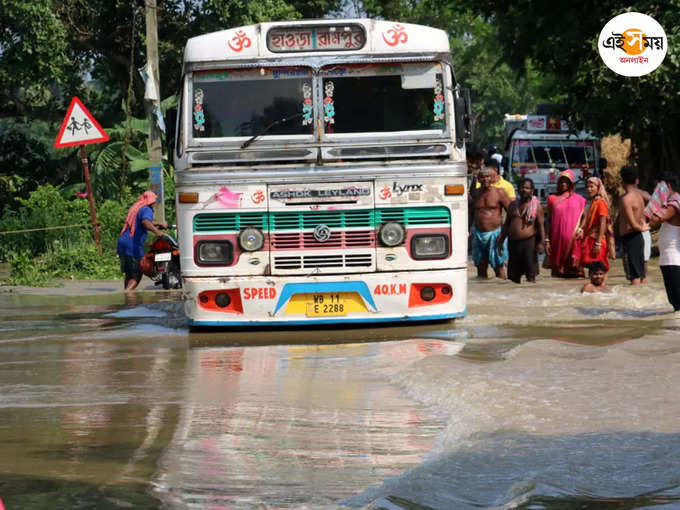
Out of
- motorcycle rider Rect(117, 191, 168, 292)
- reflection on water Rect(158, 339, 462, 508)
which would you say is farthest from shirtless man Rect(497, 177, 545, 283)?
reflection on water Rect(158, 339, 462, 508)

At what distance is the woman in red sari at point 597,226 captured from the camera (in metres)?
15.4

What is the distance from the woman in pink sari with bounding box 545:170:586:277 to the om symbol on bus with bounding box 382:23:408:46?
487 cm

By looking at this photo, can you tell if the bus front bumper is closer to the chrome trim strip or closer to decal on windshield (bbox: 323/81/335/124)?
the chrome trim strip

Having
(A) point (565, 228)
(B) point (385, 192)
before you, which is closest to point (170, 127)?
(B) point (385, 192)

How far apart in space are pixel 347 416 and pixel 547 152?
28665 millimetres

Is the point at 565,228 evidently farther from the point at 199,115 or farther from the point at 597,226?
the point at 199,115

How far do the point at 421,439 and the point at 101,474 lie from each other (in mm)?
1838

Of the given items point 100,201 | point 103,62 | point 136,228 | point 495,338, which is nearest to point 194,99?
point 495,338

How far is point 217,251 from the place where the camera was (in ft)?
39.4

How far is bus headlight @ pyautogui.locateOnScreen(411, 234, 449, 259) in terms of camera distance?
39.4 ft

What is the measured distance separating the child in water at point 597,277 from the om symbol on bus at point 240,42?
5.56 metres

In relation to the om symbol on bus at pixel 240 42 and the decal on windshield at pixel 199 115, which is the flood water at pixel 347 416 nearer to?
the decal on windshield at pixel 199 115

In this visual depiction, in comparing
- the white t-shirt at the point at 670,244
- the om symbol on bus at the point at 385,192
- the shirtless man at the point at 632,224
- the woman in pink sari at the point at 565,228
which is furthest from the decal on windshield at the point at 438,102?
the woman in pink sari at the point at 565,228

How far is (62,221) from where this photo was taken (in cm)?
2320
